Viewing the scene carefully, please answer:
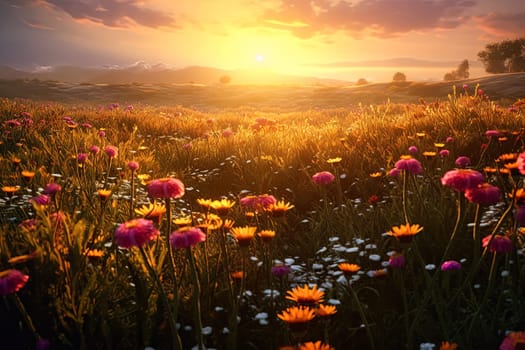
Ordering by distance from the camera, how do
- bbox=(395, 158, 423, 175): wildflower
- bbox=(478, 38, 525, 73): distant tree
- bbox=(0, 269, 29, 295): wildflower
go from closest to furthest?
bbox=(0, 269, 29, 295): wildflower
bbox=(395, 158, 423, 175): wildflower
bbox=(478, 38, 525, 73): distant tree

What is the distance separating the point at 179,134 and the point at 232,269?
669cm

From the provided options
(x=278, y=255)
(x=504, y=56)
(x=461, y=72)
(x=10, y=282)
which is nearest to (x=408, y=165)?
(x=278, y=255)

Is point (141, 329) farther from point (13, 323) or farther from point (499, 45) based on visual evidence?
point (499, 45)

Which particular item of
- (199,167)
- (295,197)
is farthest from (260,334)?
(199,167)

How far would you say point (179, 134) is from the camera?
29.6ft

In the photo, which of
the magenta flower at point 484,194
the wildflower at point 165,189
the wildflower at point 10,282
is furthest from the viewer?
the wildflower at point 165,189

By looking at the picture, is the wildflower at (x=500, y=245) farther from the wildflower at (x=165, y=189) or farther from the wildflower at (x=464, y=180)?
the wildflower at (x=165, y=189)

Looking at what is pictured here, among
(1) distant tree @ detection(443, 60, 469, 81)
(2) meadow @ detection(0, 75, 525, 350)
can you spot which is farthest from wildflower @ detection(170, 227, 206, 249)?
(1) distant tree @ detection(443, 60, 469, 81)

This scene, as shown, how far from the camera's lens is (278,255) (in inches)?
132

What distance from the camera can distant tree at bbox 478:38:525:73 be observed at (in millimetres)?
65500

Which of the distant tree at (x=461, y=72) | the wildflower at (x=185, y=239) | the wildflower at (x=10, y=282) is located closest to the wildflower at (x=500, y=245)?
the wildflower at (x=185, y=239)

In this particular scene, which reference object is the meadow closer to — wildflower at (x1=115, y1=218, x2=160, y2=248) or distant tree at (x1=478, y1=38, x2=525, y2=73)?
wildflower at (x1=115, y1=218, x2=160, y2=248)

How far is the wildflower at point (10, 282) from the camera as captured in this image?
1346mm

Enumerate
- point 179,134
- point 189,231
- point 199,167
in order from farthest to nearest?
point 179,134
point 199,167
point 189,231
